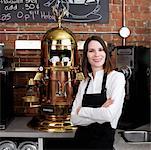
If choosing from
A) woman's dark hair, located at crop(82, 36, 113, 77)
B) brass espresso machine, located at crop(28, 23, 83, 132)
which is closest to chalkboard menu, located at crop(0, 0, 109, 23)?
brass espresso machine, located at crop(28, 23, 83, 132)

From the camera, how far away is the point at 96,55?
1785 millimetres

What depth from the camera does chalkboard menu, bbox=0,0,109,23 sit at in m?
2.85

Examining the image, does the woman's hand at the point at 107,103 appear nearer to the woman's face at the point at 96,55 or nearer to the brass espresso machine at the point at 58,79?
the woman's face at the point at 96,55

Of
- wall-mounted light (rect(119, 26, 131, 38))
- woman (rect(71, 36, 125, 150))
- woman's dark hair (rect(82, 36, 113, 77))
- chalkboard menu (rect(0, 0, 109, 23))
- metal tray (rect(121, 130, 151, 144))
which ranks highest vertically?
chalkboard menu (rect(0, 0, 109, 23))

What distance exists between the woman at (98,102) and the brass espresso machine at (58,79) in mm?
448

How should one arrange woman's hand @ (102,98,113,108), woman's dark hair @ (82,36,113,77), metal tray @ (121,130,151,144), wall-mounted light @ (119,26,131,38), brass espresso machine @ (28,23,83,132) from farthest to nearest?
wall-mounted light @ (119,26,131,38) < brass espresso machine @ (28,23,83,132) < metal tray @ (121,130,151,144) < woman's dark hair @ (82,36,113,77) < woman's hand @ (102,98,113,108)

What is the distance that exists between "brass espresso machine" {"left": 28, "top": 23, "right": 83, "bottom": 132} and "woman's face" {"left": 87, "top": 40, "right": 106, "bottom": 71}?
0.48 m

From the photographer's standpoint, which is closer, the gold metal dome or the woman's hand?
the woman's hand

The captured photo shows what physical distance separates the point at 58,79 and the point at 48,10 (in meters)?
0.83

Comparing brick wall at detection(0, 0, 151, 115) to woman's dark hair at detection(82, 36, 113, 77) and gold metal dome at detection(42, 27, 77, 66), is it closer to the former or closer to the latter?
gold metal dome at detection(42, 27, 77, 66)

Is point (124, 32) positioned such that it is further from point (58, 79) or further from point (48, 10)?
point (58, 79)

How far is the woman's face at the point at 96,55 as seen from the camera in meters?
1.79

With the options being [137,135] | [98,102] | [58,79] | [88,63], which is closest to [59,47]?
[58,79]

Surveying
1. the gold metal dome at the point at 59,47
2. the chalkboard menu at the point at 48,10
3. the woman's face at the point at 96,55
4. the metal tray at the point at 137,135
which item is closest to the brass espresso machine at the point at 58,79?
the gold metal dome at the point at 59,47
